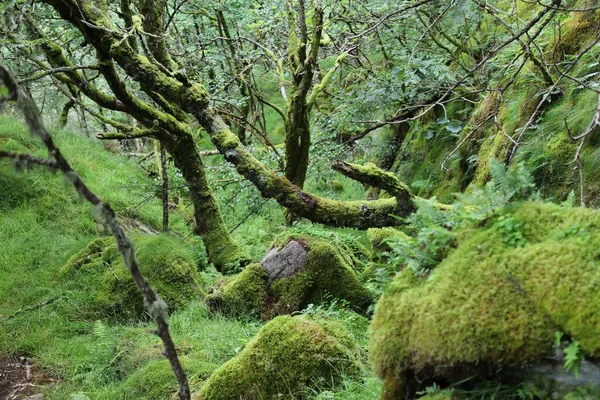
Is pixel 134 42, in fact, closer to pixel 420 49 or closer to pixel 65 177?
pixel 420 49

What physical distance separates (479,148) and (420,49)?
6.87 feet

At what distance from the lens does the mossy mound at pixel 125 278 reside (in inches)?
289

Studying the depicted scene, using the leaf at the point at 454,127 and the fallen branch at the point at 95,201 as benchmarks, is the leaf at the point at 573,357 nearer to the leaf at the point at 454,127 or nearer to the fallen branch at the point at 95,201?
the fallen branch at the point at 95,201

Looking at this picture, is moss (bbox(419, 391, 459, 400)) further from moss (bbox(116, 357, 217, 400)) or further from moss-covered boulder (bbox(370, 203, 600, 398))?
moss (bbox(116, 357, 217, 400))

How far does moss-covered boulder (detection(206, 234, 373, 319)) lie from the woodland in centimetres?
3

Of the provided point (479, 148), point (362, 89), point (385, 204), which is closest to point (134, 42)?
point (362, 89)

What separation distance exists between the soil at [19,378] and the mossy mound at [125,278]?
110cm

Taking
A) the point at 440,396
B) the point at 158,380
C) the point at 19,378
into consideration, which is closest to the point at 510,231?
the point at 440,396

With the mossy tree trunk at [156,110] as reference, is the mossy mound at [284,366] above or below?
below

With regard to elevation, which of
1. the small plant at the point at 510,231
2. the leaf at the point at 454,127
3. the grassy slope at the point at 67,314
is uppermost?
the leaf at the point at 454,127

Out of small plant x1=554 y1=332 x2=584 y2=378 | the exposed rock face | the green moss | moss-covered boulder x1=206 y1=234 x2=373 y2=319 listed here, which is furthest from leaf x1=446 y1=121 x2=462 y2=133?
small plant x1=554 y1=332 x2=584 y2=378

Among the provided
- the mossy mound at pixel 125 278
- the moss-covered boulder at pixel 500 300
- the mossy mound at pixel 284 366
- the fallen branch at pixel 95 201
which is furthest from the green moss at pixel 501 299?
the mossy mound at pixel 125 278

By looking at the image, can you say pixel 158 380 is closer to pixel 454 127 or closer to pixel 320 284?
pixel 320 284

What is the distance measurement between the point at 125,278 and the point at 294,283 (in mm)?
2550
